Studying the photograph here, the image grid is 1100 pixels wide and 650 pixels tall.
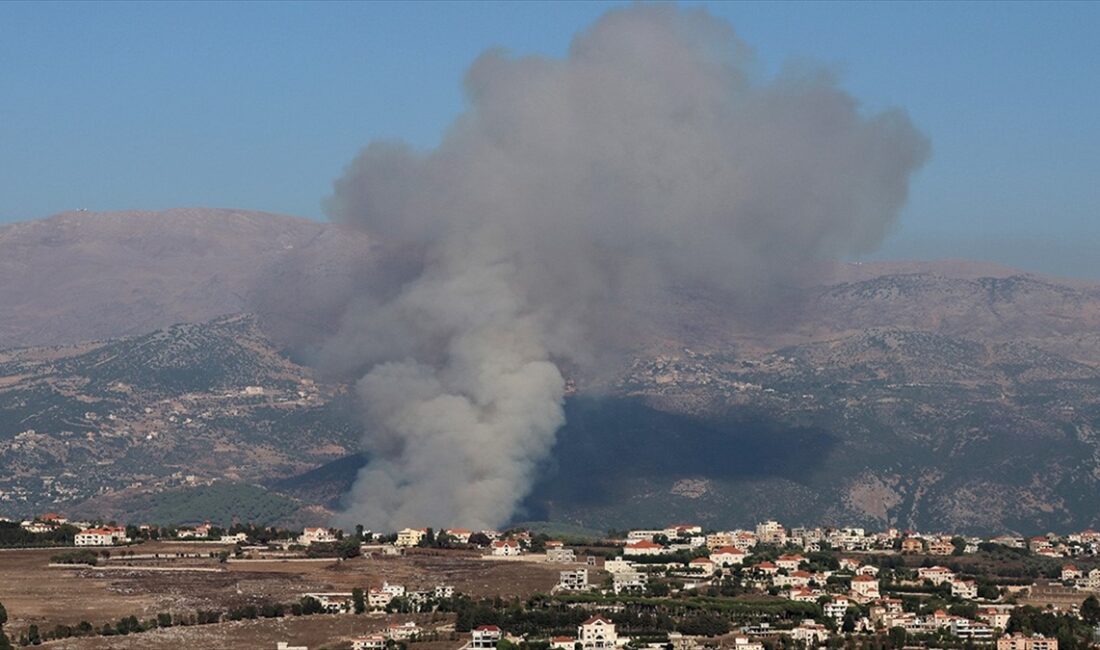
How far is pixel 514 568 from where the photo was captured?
316 ft

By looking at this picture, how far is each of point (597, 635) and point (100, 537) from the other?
108 ft

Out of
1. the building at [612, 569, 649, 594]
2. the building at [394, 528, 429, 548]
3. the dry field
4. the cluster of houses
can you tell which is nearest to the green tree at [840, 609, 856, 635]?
the building at [612, 569, 649, 594]

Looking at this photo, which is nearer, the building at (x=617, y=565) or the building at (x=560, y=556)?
the building at (x=617, y=565)

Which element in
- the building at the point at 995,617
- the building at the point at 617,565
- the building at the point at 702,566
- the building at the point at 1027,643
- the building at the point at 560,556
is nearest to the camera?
the building at the point at 1027,643

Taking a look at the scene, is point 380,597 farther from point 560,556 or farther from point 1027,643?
point 1027,643

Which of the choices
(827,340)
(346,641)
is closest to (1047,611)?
(346,641)

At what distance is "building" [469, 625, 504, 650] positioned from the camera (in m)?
76.8

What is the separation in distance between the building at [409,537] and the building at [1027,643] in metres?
33.0

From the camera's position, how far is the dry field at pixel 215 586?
80.1 meters

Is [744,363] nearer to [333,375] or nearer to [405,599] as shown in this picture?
[333,375]

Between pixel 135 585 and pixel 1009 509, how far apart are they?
75.6 m

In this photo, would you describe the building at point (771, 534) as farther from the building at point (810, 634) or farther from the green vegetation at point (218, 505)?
the building at point (810, 634)

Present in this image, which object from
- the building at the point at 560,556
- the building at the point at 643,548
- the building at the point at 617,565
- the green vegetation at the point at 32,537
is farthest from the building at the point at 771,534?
the green vegetation at the point at 32,537

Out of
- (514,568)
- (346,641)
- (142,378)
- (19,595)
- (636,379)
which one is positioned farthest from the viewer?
(142,378)
